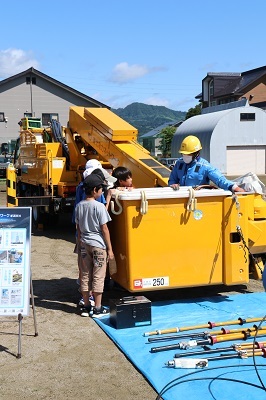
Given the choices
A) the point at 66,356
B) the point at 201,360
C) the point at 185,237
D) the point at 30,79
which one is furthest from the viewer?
the point at 30,79

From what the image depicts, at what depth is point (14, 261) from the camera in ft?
18.2

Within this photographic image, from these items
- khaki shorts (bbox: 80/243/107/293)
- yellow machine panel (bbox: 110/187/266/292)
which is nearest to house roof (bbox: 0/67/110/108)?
yellow machine panel (bbox: 110/187/266/292)

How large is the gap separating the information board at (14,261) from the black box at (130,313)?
1040mm

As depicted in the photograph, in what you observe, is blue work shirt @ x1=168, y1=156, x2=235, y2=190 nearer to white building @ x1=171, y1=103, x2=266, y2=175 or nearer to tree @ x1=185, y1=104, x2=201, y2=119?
white building @ x1=171, y1=103, x2=266, y2=175

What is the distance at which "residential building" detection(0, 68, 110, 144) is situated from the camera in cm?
4538

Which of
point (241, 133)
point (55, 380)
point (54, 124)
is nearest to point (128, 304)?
point (55, 380)

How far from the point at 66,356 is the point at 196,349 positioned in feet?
4.11

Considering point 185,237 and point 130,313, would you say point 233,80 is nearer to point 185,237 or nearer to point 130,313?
point 185,237

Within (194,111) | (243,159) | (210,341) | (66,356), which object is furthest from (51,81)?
(210,341)

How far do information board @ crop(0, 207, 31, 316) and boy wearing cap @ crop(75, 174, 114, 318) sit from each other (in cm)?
88

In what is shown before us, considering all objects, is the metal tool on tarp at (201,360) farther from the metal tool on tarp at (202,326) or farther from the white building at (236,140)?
the white building at (236,140)

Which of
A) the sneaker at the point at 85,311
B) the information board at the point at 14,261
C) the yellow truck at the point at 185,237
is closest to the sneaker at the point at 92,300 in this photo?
the sneaker at the point at 85,311

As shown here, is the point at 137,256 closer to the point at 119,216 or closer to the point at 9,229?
the point at 119,216

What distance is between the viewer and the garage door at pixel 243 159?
40562 mm
